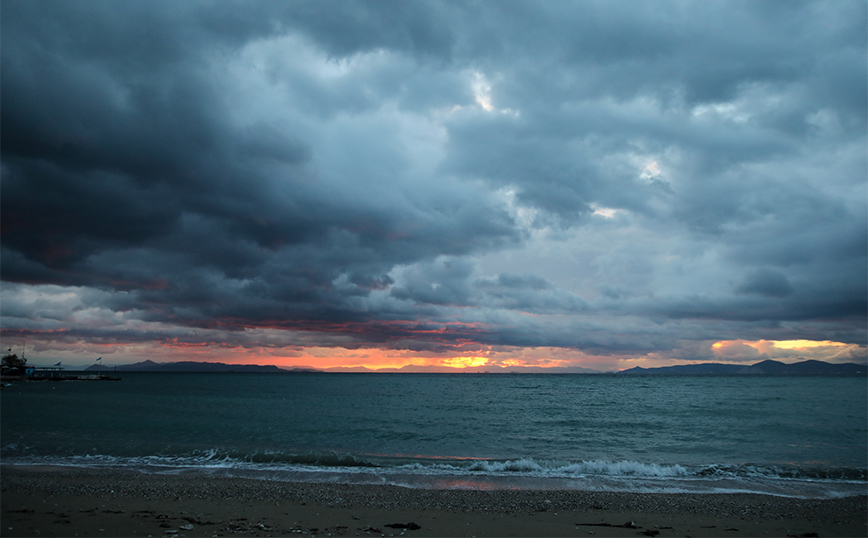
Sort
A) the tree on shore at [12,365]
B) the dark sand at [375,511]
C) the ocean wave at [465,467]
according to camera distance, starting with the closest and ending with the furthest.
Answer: the dark sand at [375,511] → the ocean wave at [465,467] → the tree on shore at [12,365]

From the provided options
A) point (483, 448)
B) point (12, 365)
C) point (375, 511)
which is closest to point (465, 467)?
point (483, 448)

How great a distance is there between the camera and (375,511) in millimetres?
13594

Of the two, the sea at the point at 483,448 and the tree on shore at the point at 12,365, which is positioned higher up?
the sea at the point at 483,448

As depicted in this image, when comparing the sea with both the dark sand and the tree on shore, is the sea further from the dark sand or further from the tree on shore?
the tree on shore

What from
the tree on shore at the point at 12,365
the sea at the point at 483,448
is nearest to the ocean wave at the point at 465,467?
the sea at the point at 483,448

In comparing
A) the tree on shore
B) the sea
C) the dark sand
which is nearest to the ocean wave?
the sea

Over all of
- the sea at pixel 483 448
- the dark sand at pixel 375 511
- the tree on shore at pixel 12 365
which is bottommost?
the tree on shore at pixel 12 365

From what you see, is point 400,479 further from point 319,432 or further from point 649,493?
point 319,432

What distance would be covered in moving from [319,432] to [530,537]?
24.0 meters

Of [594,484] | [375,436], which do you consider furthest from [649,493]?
[375,436]

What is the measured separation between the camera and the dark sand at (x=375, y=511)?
11.8 meters

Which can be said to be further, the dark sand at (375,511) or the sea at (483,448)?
the sea at (483,448)

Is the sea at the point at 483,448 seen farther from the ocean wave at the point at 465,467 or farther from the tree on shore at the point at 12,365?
the tree on shore at the point at 12,365

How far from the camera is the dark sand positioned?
1179 cm
